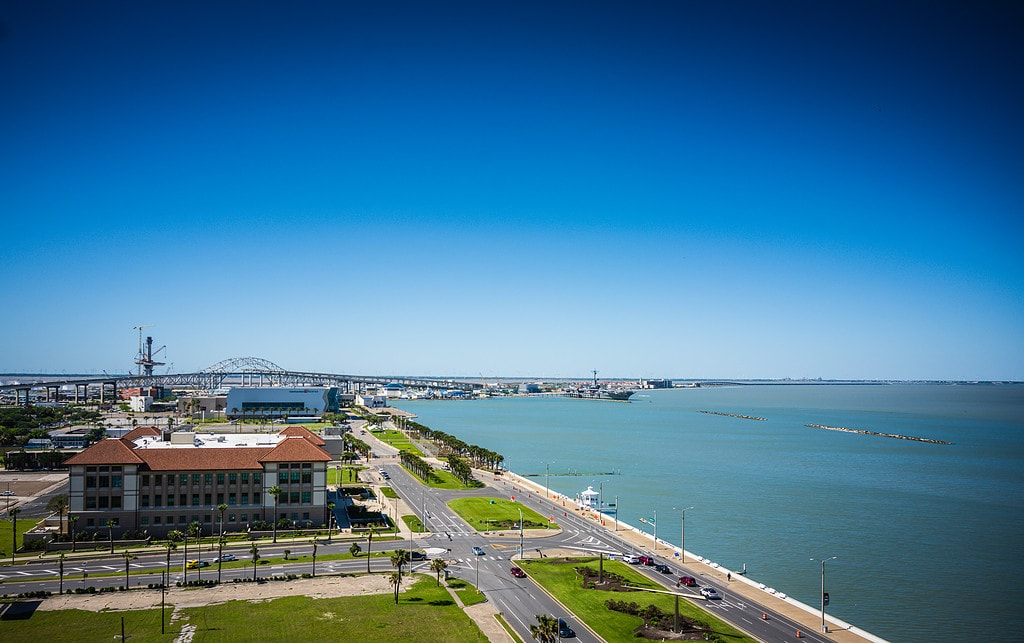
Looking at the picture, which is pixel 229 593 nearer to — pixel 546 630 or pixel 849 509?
pixel 546 630

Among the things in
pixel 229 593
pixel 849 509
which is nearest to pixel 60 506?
pixel 229 593

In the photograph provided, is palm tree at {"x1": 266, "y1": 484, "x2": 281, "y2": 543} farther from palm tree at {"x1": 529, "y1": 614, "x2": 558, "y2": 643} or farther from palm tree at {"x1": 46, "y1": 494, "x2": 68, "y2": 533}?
palm tree at {"x1": 529, "y1": 614, "x2": 558, "y2": 643}

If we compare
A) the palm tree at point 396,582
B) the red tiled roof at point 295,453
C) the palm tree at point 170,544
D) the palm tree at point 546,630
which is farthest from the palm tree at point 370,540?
the palm tree at point 546,630

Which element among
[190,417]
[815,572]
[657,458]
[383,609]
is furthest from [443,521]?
[190,417]

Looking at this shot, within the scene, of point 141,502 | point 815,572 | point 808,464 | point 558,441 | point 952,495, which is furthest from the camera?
point 558,441

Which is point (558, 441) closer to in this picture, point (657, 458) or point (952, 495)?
point (657, 458)

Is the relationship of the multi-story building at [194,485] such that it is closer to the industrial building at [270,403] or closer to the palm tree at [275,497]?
the palm tree at [275,497]
